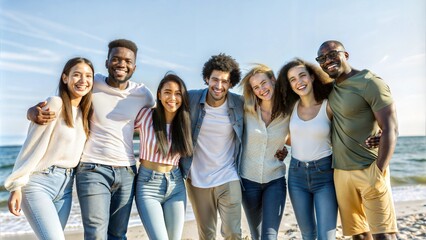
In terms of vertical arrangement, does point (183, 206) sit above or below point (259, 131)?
below

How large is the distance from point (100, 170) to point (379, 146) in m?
2.95

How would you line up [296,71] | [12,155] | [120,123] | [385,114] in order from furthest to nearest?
1. [12,155]
2. [296,71]
3. [120,123]
4. [385,114]

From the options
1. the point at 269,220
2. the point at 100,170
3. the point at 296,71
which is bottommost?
the point at 269,220

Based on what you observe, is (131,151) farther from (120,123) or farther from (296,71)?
(296,71)

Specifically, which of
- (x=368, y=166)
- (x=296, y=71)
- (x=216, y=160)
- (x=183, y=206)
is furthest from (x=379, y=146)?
(x=183, y=206)

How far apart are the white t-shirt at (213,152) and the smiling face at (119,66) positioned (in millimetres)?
1067

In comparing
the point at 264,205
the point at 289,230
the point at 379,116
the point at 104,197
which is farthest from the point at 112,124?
the point at 289,230

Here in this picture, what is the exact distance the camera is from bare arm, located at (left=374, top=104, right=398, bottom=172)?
12.4 ft

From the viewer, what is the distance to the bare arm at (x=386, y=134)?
149 inches

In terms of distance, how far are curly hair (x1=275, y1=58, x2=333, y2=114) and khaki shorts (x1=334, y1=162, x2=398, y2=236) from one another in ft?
3.14

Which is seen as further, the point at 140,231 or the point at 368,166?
the point at 140,231

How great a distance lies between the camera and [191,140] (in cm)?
427

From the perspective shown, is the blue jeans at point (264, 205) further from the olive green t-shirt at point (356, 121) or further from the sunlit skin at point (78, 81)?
the sunlit skin at point (78, 81)

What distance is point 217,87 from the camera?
4.48 meters
